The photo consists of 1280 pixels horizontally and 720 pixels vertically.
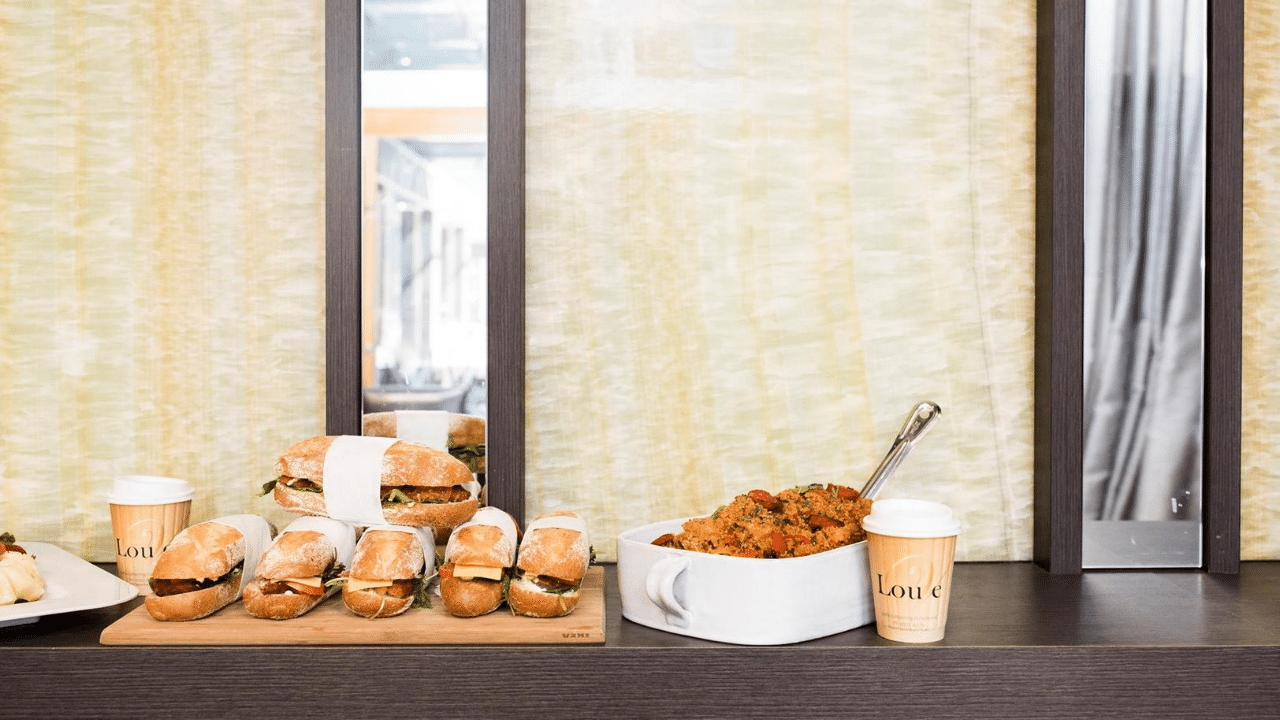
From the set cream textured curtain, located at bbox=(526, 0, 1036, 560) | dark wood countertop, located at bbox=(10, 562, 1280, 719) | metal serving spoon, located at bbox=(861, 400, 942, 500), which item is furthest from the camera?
cream textured curtain, located at bbox=(526, 0, 1036, 560)

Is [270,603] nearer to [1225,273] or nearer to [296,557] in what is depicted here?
[296,557]

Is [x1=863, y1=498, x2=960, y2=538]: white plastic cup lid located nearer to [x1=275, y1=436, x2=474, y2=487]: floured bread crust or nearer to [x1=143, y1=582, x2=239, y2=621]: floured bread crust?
[x1=275, y1=436, x2=474, y2=487]: floured bread crust

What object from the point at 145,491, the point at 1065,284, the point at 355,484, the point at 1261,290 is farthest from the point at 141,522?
the point at 1261,290

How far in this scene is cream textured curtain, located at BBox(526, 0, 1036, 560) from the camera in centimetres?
113

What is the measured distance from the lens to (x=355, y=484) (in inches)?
34.4

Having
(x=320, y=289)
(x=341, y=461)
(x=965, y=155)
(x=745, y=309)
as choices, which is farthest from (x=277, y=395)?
(x=965, y=155)

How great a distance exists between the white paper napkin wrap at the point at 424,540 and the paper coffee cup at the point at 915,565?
43 cm

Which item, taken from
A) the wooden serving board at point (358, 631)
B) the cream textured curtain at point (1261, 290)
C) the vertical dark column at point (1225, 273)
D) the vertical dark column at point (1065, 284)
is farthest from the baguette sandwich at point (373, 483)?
the cream textured curtain at point (1261, 290)

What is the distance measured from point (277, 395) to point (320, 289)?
0.47ft

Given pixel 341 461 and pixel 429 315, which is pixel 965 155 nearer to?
pixel 429 315

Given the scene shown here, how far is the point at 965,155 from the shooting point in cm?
114

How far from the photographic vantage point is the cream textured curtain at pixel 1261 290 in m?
1.14

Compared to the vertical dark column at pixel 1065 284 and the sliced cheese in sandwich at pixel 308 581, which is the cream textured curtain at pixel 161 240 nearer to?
the sliced cheese in sandwich at pixel 308 581

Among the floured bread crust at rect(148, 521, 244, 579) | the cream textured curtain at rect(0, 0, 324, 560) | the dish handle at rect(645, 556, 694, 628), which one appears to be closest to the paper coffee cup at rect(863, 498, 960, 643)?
the dish handle at rect(645, 556, 694, 628)
